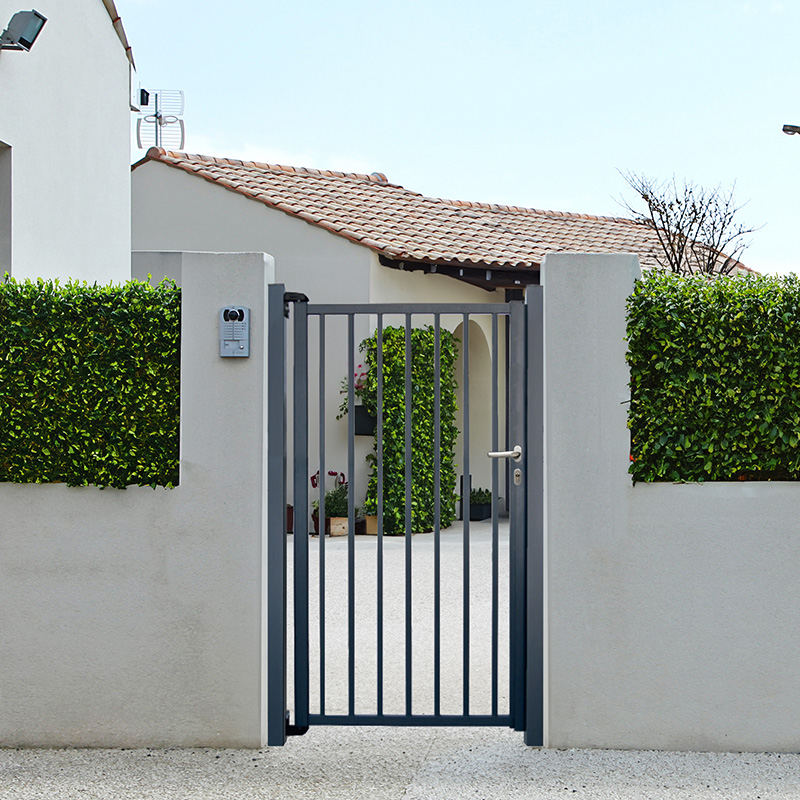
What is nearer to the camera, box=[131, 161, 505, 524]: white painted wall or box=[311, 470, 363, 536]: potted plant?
box=[311, 470, 363, 536]: potted plant

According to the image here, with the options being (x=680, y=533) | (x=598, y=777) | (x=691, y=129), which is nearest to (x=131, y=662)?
(x=598, y=777)

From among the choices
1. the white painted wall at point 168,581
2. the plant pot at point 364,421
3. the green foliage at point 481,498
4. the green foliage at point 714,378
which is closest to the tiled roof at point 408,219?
the plant pot at point 364,421

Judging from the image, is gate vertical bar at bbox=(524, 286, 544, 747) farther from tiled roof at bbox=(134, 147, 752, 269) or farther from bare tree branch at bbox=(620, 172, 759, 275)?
bare tree branch at bbox=(620, 172, 759, 275)

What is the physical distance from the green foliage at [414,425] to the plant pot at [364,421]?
0.29ft

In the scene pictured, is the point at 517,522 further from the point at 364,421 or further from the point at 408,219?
the point at 408,219

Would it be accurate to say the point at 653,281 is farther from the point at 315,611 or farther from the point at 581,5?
the point at 581,5

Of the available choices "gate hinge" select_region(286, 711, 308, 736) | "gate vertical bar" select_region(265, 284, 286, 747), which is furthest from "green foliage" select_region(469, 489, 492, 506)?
"gate vertical bar" select_region(265, 284, 286, 747)

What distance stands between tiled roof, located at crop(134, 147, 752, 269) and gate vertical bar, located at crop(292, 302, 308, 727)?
7802 millimetres

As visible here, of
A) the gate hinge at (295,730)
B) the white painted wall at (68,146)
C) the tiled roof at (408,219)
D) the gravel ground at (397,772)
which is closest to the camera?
the gravel ground at (397,772)

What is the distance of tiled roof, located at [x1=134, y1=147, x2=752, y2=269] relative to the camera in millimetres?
12773

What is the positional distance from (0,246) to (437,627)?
4.69 metres

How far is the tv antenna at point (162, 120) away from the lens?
14.1 m

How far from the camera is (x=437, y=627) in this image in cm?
452

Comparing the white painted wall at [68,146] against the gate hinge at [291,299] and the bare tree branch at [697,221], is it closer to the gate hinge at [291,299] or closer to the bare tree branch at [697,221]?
the gate hinge at [291,299]
